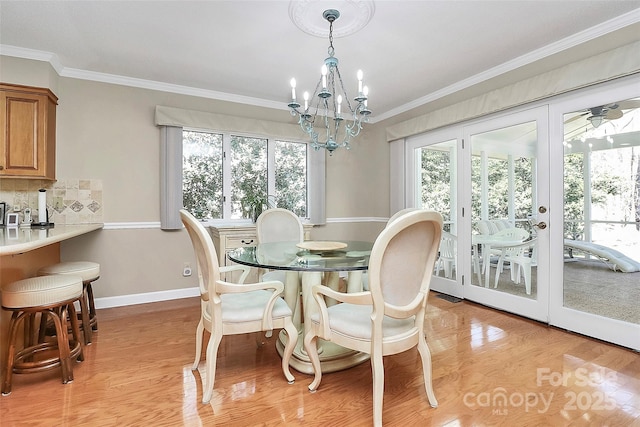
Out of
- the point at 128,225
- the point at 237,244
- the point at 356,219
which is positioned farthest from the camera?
the point at 356,219

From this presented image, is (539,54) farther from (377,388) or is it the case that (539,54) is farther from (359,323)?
(377,388)

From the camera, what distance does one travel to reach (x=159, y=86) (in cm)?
351

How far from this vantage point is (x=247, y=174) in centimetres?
404

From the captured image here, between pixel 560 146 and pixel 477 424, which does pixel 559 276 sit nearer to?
pixel 560 146

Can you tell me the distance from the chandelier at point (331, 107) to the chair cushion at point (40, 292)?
1.74 meters

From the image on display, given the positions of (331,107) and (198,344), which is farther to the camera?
(331,107)

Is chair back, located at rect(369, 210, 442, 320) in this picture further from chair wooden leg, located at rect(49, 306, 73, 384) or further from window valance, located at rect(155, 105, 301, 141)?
window valance, located at rect(155, 105, 301, 141)

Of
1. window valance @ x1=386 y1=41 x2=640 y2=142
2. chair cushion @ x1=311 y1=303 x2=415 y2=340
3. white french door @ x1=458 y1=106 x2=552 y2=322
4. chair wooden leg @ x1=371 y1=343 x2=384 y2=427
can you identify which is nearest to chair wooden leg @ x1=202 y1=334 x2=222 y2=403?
chair cushion @ x1=311 y1=303 x2=415 y2=340

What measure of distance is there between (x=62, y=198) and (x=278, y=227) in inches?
85.1

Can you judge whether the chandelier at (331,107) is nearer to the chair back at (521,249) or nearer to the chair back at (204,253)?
the chair back at (204,253)

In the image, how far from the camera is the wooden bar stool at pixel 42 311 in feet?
5.83

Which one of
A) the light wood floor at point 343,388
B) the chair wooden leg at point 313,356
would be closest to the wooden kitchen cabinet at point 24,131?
the light wood floor at point 343,388

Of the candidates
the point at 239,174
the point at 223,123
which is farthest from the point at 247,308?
the point at 223,123

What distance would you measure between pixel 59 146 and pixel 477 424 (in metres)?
4.04
